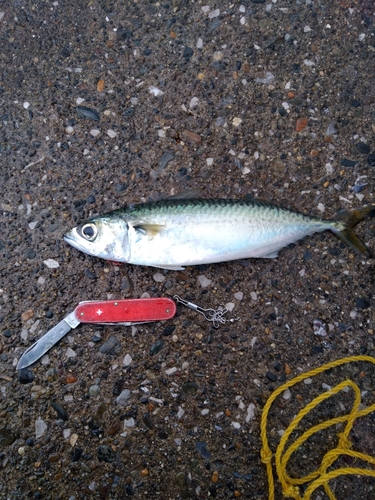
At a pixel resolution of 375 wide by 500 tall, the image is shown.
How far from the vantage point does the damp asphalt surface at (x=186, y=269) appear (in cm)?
272

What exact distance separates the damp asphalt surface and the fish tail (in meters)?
0.07

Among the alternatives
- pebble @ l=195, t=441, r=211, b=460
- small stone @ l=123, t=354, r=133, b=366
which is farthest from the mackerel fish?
pebble @ l=195, t=441, r=211, b=460

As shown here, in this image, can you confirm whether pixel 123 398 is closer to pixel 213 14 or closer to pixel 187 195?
pixel 187 195

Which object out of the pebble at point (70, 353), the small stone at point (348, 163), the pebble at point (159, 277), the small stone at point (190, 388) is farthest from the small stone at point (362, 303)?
the pebble at point (70, 353)

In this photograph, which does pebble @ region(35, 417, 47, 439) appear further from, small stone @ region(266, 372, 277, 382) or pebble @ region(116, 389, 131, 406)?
small stone @ region(266, 372, 277, 382)

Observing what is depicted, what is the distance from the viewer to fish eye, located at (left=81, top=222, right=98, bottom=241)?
2.78 metres

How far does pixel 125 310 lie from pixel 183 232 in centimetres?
63

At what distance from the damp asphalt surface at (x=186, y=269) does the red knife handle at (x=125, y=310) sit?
0.26ft

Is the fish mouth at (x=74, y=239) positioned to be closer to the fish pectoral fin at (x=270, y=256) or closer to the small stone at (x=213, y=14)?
the fish pectoral fin at (x=270, y=256)

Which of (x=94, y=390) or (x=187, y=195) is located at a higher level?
(x=187, y=195)

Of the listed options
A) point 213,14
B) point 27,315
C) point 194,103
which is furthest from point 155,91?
point 27,315

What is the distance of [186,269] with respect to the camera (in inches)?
115

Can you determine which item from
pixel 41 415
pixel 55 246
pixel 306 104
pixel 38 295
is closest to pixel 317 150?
pixel 306 104

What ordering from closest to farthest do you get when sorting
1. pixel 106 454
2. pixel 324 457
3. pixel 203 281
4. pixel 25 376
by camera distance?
pixel 324 457 < pixel 106 454 < pixel 25 376 < pixel 203 281
